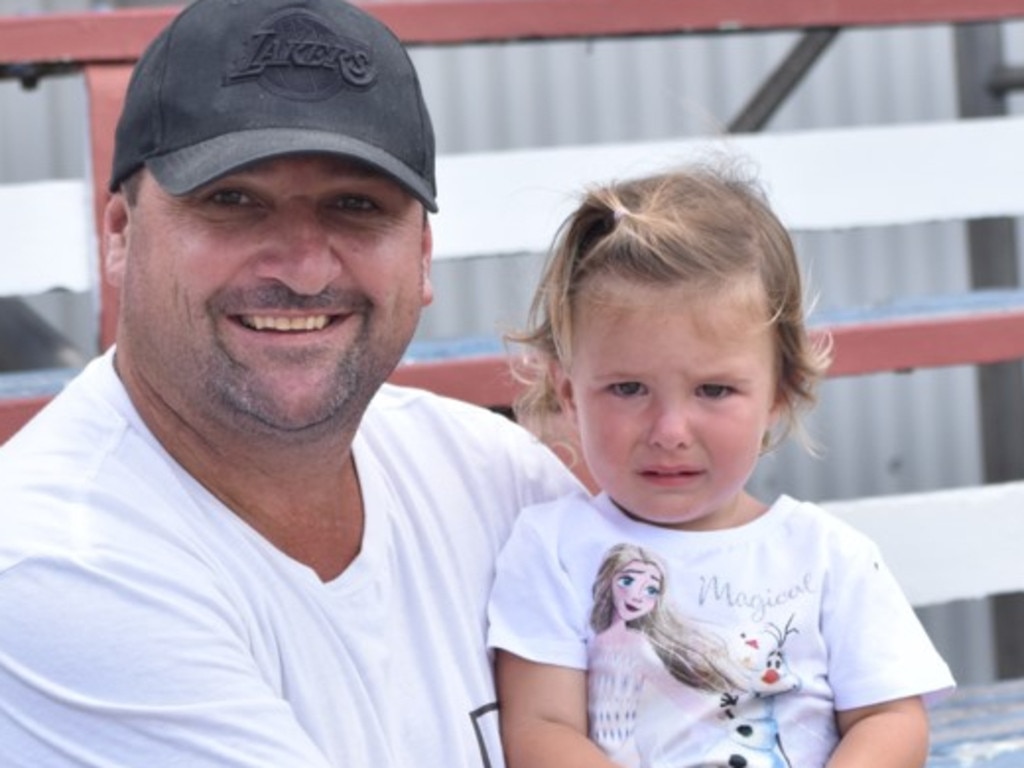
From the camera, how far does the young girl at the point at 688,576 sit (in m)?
2.31

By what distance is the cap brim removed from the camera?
2.03 meters

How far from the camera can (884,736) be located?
2.32m

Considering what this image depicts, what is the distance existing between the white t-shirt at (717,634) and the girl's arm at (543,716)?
20 mm

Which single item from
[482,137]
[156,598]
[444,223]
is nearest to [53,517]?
[156,598]

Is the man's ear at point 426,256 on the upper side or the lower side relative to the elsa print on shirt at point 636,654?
upper

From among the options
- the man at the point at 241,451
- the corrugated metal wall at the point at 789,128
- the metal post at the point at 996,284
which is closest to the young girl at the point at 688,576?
the man at the point at 241,451

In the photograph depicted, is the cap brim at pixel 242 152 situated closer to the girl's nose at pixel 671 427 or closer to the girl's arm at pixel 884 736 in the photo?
the girl's nose at pixel 671 427

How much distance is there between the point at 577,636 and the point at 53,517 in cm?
70

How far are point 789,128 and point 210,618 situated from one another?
4.04 meters

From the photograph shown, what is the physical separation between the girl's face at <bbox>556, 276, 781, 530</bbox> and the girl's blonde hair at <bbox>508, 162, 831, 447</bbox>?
26 mm

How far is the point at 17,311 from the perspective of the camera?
432cm

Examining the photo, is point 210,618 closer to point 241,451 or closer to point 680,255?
point 241,451

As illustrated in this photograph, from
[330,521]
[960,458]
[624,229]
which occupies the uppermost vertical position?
[624,229]

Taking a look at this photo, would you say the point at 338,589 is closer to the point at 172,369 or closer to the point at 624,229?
the point at 172,369
